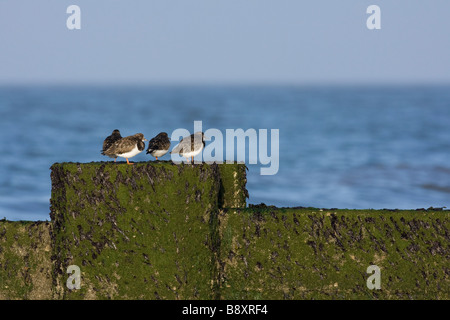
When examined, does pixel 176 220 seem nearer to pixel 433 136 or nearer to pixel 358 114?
pixel 433 136

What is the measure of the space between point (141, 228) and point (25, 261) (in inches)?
91.2

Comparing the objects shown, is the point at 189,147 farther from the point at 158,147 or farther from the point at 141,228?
the point at 141,228

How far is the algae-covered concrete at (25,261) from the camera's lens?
11047 mm

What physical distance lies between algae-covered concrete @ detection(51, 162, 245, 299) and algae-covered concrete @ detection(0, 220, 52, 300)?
0.86m

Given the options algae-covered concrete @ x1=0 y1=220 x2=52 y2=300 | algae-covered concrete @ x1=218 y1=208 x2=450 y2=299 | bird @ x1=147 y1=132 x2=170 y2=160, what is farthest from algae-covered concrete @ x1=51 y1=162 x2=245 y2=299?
bird @ x1=147 y1=132 x2=170 y2=160

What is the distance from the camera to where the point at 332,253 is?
34.7 ft

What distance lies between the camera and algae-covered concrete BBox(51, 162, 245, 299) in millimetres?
9984

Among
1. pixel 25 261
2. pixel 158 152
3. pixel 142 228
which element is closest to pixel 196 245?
pixel 142 228

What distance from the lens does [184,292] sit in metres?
10.0

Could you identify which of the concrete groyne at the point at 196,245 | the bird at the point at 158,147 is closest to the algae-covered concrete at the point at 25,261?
the concrete groyne at the point at 196,245

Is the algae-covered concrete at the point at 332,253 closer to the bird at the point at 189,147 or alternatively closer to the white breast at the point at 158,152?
the bird at the point at 189,147

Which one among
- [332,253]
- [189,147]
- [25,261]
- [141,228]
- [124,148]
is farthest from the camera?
[189,147]

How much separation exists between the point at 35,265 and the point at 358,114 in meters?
91.1

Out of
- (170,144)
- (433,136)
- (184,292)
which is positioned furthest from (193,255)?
(433,136)
